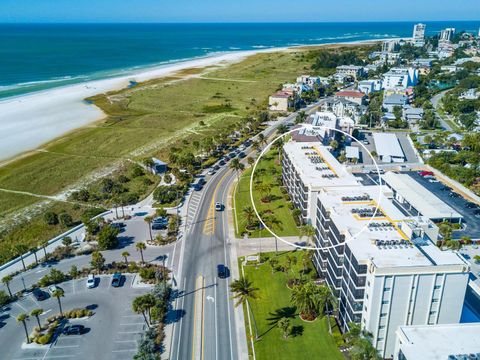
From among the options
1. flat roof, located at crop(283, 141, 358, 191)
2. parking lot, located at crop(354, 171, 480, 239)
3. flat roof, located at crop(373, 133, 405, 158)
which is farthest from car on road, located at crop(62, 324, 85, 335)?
flat roof, located at crop(373, 133, 405, 158)

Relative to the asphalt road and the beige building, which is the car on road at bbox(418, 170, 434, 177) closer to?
the asphalt road

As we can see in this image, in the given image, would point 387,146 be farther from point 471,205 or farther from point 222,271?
point 222,271

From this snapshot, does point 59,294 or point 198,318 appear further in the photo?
point 198,318

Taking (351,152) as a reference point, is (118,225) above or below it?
below

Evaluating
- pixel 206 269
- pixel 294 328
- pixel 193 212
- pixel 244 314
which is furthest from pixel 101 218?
pixel 294 328

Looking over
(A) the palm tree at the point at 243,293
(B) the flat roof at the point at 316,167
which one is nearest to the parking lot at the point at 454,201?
(B) the flat roof at the point at 316,167

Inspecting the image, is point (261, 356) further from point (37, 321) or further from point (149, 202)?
point (149, 202)

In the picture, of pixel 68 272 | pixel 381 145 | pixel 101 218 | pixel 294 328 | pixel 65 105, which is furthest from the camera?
pixel 65 105

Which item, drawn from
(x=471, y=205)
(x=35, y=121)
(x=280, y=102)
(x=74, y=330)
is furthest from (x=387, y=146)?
(x=35, y=121)
